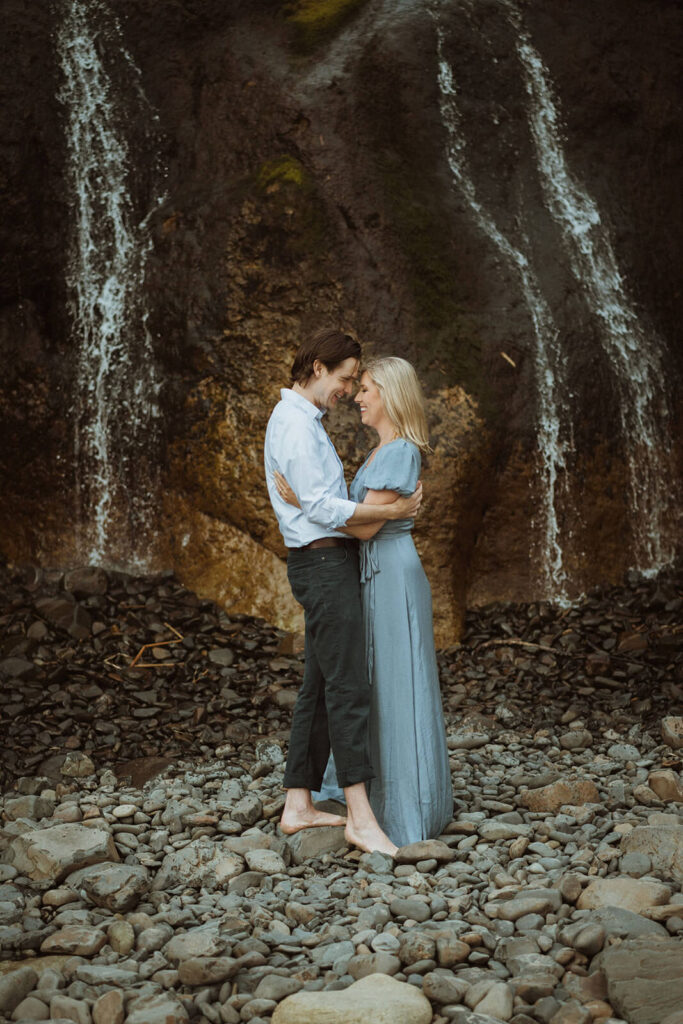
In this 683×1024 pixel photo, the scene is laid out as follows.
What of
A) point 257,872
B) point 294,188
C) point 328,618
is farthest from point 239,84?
point 257,872

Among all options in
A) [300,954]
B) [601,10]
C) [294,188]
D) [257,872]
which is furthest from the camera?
[601,10]

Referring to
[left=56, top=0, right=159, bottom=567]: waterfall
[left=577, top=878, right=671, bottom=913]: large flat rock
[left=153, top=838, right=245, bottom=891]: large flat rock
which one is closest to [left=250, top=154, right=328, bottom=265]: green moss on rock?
[left=56, top=0, right=159, bottom=567]: waterfall

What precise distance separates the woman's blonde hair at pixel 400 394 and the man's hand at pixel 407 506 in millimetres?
244

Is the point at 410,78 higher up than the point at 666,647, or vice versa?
the point at 410,78

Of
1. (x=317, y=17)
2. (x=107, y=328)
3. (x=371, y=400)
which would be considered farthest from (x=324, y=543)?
(x=317, y=17)

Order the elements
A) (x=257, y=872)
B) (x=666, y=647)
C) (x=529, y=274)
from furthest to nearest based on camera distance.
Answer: (x=529, y=274), (x=666, y=647), (x=257, y=872)

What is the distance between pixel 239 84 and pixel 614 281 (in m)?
3.71

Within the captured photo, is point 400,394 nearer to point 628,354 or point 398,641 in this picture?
point 398,641

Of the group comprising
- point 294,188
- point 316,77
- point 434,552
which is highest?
point 316,77

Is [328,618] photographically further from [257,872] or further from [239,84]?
[239,84]

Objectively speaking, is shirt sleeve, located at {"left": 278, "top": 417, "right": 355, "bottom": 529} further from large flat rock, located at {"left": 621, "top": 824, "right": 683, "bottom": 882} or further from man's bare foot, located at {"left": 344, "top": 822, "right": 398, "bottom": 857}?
large flat rock, located at {"left": 621, "top": 824, "right": 683, "bottom": 882}

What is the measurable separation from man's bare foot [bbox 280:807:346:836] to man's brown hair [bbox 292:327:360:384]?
6.48ft

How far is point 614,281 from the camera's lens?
8.73m

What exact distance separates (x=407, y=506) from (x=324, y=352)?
0.77 metres
